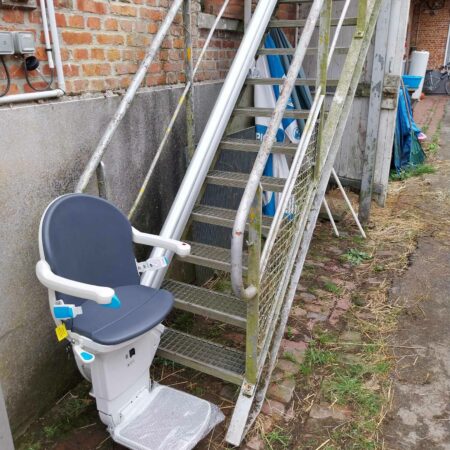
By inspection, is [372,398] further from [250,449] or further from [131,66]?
[131,66]

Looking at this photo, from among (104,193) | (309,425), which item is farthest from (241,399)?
(104,193)

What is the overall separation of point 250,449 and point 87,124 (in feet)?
6.13

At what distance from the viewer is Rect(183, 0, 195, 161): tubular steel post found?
2928 mm

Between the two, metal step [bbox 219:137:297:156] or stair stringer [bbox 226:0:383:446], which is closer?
stair stringer [bbox 226:0:383:446]

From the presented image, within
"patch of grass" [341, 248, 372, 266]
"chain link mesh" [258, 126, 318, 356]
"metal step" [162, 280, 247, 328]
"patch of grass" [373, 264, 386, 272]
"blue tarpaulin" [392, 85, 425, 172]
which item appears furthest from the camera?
"blue tarpaulin" [392, 85, 425, 172]

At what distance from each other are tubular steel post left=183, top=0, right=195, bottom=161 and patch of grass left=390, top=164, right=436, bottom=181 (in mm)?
4274

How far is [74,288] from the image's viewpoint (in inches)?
69.7

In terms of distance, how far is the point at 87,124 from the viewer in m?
2.41

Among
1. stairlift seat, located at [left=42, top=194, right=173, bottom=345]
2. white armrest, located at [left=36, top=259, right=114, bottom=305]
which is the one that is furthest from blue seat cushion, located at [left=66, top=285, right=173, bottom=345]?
white armrest, located at [left=36, top=259, right=114, bottom=305]

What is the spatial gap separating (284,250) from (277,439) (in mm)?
1024

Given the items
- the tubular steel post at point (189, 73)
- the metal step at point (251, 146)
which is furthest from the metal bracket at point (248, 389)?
the tubular steel post at point (189, 73)

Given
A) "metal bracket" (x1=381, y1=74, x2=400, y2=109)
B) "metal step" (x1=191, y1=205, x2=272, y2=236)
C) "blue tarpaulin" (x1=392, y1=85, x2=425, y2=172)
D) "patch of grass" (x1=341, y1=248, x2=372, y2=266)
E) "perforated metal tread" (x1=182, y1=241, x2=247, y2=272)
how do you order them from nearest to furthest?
"perforated metal tread" (x1=182, y1=241, x2=247, y2=272), "metal step" (x1=191, y1=205, x2=272, y2=236), "patch of grass" (x1=341, y1=248, x2=372, y2=266), "metal bracket" (x1=381, y1=74, x2=400, y2=109), "blue tarpaulin" (x1=392, y1=85, x2=425, y2=172)

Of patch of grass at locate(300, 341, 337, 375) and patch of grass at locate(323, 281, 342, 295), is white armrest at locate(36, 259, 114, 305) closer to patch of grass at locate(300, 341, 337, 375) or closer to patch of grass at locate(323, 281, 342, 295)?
patch of grass at locate(300, 341, 337, 375)

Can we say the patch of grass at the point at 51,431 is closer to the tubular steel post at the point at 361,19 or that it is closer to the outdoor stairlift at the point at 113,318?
the outdoor stairlift at the point at 113,318
